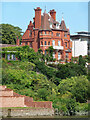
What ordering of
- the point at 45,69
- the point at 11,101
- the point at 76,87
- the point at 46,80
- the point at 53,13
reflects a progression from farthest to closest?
the point at 53,13 < the point at 45,69 < the point at 46,80 < the point at 76,87 < the point at 11,101

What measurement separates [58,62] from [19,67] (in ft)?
23.1

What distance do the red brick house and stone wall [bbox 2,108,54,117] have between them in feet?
56.4

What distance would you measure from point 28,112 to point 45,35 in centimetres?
1898

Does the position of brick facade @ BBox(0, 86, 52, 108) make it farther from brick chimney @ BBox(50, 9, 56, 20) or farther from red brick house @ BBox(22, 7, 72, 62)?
brick chimney @ BBox(50, 9, 56, 20)

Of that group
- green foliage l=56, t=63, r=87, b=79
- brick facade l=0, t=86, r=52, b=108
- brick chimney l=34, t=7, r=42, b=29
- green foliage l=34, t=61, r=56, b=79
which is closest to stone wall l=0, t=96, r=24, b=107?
brick facade l=0, t=86, r=52, b=108

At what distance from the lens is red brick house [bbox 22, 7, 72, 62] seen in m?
40.8

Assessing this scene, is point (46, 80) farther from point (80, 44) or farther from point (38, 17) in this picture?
point (80, 44)

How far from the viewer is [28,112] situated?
22953mm

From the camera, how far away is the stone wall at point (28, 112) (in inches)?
877

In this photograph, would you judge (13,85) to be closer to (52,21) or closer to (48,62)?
(48,62)

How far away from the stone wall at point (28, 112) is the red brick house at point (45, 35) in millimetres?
17195

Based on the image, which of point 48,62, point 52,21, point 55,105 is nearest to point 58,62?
point 48,62

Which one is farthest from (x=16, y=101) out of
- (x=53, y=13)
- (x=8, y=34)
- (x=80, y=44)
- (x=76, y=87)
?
(x=80, y=44)

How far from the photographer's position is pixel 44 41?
4075 cm
